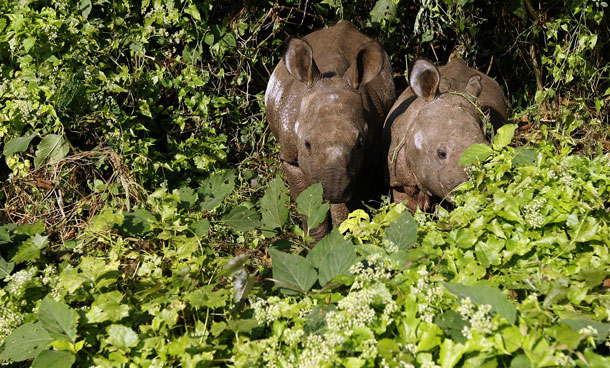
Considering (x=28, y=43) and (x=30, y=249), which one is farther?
(x=28, y=43)

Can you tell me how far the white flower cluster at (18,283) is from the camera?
247cm

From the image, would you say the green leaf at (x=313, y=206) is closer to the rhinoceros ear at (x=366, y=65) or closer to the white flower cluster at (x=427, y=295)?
the white flower cluster at (x=427, y=295)

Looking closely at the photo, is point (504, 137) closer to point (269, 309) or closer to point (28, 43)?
point (269, 309)

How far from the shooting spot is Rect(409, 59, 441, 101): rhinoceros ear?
489 cm

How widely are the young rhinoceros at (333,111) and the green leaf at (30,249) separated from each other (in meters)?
2.39

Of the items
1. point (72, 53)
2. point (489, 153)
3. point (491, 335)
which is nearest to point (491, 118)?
point (489, 153)

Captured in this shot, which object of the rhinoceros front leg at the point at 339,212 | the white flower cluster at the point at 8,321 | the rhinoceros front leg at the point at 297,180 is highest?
the white flower cluster at the point at 8,321

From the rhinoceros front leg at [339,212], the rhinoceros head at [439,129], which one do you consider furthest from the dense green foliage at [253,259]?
the rhinoceros head at [439,129]

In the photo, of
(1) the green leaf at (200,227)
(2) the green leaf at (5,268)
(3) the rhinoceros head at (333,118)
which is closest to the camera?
(2) the green leaf at (5,268)

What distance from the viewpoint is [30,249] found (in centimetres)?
271

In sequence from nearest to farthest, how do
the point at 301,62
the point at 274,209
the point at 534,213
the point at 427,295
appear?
the point at 427,295 < the point at 534,213 < the point at 274,209 < the point at 301,62

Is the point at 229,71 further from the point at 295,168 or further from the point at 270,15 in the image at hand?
the point at 295,168

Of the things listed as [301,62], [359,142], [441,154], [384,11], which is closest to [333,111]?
[359,142]

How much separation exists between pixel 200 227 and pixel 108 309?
2.29 ft
